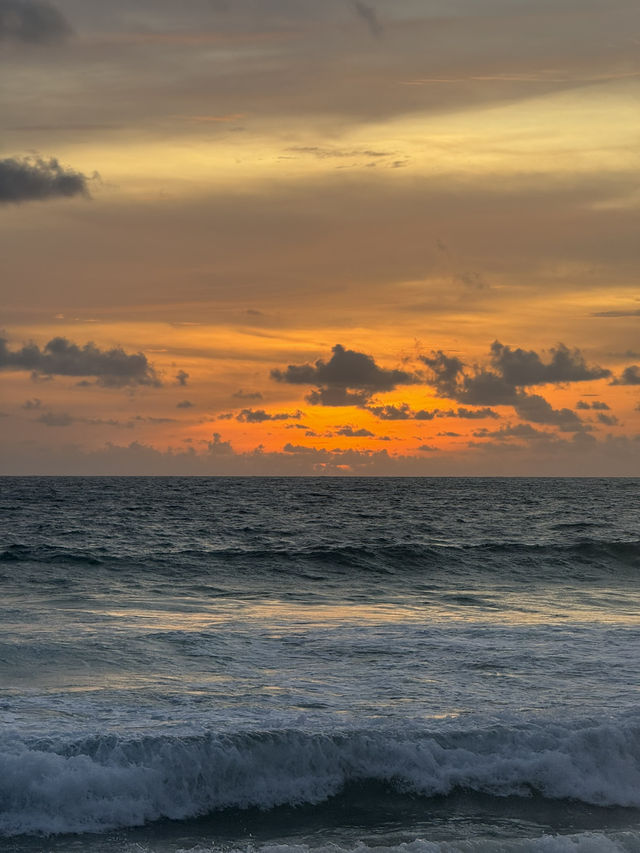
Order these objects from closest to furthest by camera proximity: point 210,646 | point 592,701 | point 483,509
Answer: point 592,701
point 210,646
point 483,509

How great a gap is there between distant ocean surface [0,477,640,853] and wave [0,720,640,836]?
27mm

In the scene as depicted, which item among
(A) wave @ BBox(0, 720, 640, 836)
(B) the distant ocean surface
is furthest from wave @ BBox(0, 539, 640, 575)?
(A) wave @ BBox(0, 720, 640, 836)

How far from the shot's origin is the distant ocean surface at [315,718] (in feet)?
34.0

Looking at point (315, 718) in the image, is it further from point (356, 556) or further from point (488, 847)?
point (356, 556)

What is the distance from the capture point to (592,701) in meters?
14.3

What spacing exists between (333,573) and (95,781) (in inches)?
957

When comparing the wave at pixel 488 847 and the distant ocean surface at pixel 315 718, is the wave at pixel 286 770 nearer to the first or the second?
the distant ocean surface at pixel 315 718

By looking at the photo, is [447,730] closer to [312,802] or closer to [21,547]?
[312,802]

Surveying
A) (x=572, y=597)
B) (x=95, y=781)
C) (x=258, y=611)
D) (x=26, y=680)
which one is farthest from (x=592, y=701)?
(x=572, y=597)

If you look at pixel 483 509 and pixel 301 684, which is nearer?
pixel 301 684

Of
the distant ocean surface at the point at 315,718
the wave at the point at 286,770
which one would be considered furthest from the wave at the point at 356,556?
the wave at the point at 286,770

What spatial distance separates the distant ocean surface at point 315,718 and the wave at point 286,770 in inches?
1.1

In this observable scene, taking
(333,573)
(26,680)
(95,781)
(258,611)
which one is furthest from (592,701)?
(333,573)

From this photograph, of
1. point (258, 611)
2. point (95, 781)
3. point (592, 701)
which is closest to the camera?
point (95, 781)
